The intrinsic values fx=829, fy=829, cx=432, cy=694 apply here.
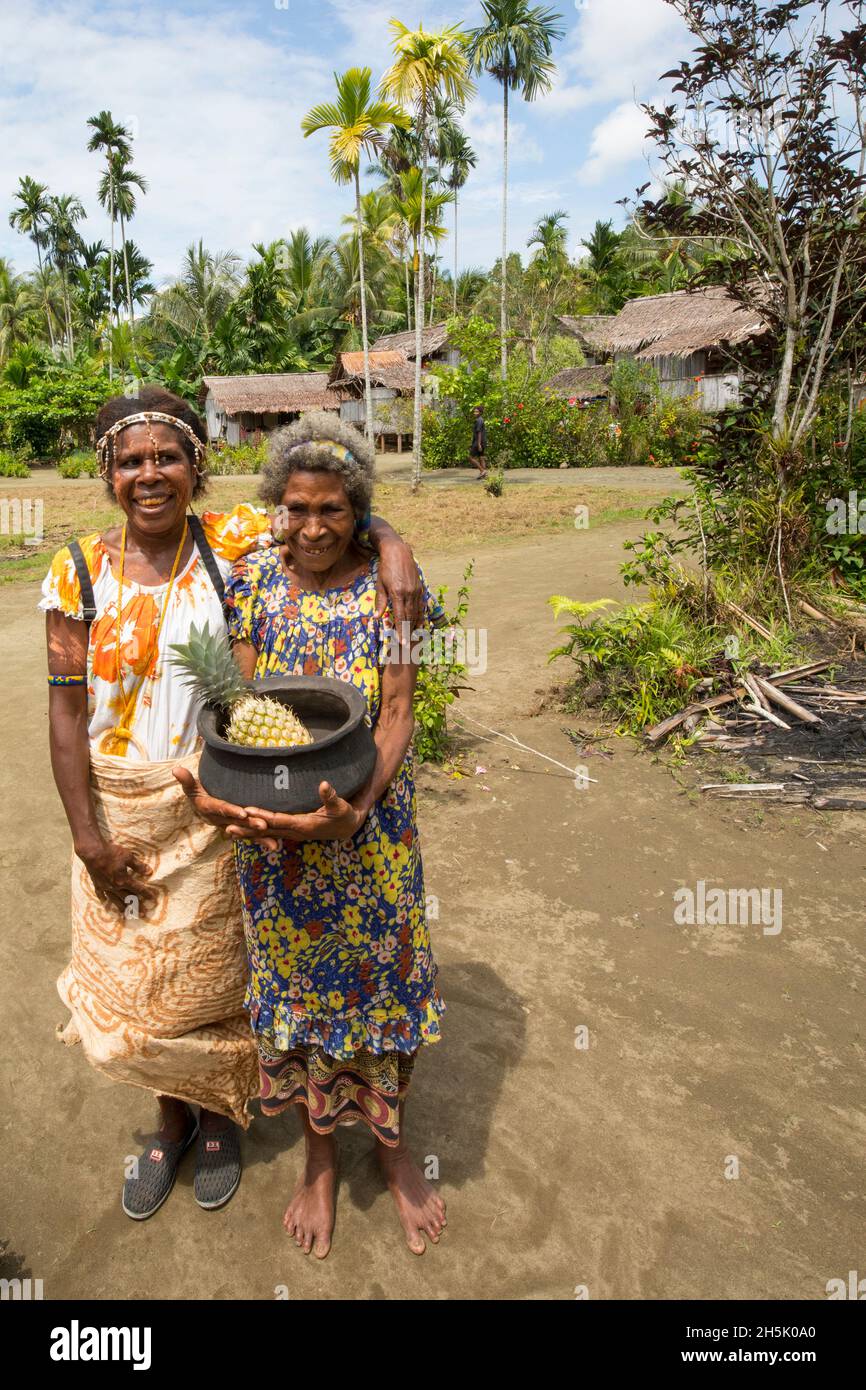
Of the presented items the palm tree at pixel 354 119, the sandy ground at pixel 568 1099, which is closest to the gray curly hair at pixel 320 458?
the sandy ground at pixel 568 1099

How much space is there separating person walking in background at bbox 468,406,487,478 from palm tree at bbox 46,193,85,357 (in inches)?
1500

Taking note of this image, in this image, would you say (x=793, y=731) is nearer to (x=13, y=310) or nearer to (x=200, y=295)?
(x=200, y=295)

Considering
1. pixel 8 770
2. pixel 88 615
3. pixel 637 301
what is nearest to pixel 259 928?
pixel 88 615

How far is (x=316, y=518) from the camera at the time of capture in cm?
193

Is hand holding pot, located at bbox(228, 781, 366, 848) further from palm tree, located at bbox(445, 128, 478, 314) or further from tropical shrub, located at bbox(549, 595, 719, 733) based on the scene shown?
palm tree, located at bbox(445, 128, 478, 314)

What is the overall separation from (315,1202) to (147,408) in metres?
2.16

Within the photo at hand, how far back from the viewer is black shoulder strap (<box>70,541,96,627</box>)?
6.60 feet

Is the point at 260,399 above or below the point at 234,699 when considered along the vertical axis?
above

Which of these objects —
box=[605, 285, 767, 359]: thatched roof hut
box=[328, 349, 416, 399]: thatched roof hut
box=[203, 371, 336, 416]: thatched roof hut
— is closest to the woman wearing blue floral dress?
box=[605, 285, 767, 359]: thatched roof hut

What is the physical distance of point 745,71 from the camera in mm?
6379

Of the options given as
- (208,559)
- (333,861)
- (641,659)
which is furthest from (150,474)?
(641,659)

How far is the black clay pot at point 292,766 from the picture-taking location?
1.68 m

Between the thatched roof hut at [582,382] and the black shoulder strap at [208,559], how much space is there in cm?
2680

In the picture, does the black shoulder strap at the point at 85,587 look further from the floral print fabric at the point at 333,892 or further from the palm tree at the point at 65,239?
the palm tree at the point at 65,239
